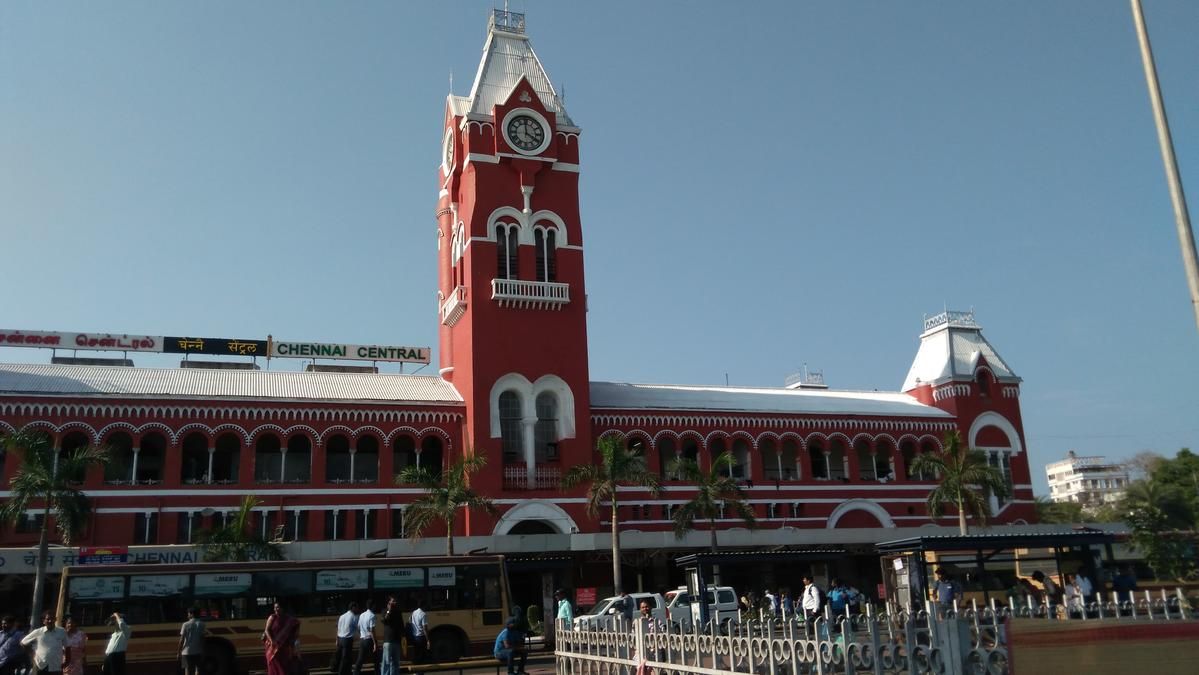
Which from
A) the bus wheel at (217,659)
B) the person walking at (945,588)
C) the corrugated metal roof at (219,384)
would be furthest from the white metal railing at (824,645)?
the corrugated metal roof at (219,384)

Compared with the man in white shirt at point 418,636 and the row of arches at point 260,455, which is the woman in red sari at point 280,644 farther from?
the row of arches at point 260,455

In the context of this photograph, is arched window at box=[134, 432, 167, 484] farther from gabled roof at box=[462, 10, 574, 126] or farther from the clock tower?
gabled roof at box=[462, 10, 574, 126]

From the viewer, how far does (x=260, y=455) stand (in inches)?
1772

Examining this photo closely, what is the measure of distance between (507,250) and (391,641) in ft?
98.5

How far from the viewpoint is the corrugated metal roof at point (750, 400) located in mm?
51719

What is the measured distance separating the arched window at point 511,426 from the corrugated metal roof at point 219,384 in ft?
7.43

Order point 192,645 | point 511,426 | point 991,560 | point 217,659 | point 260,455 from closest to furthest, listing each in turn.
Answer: point 192,645 → point 217,659 → point 991,560 → point 260,455 → point 511,426

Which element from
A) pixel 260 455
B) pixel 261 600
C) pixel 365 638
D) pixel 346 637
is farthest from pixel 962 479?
pixel 365 638

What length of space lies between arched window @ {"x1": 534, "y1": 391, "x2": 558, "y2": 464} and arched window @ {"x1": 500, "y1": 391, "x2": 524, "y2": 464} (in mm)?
820

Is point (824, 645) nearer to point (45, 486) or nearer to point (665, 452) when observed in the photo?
point (45, 486)

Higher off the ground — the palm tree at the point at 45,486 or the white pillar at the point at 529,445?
the white pillar at the point at 529,445

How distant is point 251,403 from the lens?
43.9 m

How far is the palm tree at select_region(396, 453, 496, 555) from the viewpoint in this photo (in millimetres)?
39438

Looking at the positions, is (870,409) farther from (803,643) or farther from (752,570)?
(803,643)
